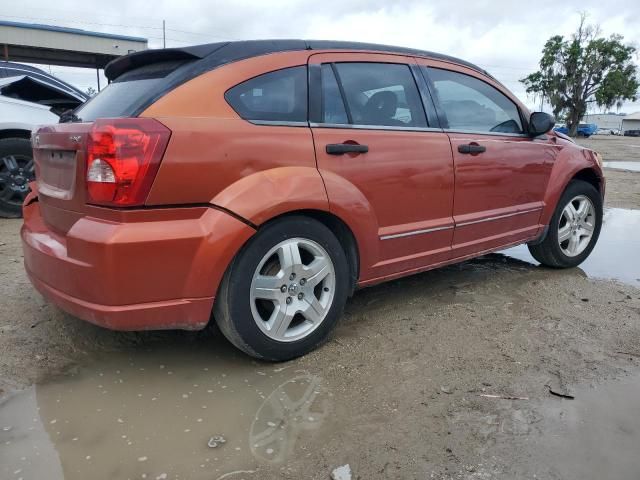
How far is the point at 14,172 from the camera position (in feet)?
19.6

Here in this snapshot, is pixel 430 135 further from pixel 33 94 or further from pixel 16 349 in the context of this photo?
pixel 33 94

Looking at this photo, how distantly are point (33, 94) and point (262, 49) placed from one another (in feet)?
16.6

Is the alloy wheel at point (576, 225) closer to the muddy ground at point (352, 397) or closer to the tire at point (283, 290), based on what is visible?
the muddy ground at point (352, 397)

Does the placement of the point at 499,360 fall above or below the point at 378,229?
below

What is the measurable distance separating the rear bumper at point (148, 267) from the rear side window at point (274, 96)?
1.84 ft

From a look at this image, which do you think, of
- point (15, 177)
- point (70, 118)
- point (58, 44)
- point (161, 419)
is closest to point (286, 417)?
point (161, 419)

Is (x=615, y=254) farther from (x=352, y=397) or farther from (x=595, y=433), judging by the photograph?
(x=352, y=397)

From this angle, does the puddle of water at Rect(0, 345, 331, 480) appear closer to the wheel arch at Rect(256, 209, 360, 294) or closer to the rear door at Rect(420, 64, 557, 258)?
the wheel arch at Rect(256, 209, 360, 294)

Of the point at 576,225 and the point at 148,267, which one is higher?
the point at 148,267

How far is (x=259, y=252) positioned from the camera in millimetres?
2582

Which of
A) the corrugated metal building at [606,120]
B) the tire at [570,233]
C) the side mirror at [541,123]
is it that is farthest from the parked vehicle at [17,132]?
the corrugated metal building at [606,120]

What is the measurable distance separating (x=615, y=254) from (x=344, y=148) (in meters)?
3.61

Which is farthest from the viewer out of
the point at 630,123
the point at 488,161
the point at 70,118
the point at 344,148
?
the point at 630,123

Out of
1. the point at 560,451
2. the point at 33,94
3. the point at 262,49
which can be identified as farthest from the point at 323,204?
the point at 33,94
